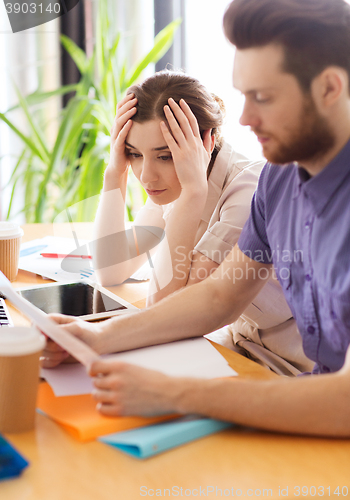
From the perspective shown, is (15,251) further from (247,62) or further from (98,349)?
(247,62)

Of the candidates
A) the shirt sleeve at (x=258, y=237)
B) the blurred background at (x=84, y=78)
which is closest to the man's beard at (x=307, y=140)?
the shirt sleeve at (x=258, y=237)

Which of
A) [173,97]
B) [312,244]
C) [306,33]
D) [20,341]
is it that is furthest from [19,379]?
[173,97]

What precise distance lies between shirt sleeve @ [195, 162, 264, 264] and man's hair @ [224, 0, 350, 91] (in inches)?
21.0

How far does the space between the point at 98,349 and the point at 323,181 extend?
48 centimetres

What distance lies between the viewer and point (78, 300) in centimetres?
121

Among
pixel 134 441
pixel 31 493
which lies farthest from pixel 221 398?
pixel 31 493

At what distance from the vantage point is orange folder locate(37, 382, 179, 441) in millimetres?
660

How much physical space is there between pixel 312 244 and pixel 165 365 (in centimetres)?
33

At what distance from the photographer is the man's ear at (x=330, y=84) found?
29.9 inches

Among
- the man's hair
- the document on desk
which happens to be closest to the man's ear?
the man's hair

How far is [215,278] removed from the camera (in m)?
1.06

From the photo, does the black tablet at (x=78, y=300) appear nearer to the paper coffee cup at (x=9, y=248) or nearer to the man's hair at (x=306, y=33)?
the paper coffee cup at (x=9, y=248)

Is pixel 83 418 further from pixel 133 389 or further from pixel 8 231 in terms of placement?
pixel 8 231

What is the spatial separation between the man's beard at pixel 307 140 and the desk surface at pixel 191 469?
44 centimetres
